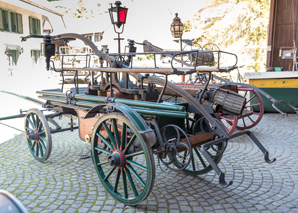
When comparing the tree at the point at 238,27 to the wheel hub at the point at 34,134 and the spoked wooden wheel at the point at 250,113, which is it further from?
the wheel hub at the point at 34,134

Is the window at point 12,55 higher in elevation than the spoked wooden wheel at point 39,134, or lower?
higher

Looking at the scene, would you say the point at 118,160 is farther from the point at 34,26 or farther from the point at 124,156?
the point at 34,26

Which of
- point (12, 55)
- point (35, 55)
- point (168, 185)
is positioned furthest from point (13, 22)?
point (168, 185)

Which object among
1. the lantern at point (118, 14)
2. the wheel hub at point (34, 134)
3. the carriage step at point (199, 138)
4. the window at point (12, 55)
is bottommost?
the wheel hub at point (34, 134)

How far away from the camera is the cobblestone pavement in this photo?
10.0 ft

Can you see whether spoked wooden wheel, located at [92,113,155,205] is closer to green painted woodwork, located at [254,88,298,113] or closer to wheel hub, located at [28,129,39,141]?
wheel hub, located at [28,129,39,141]

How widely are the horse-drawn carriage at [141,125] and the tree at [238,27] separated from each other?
1180cm

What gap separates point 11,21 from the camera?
27.7 ft

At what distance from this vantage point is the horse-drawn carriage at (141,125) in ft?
9.35

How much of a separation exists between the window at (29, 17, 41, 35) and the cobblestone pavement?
5988mm

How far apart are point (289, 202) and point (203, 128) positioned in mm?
1308

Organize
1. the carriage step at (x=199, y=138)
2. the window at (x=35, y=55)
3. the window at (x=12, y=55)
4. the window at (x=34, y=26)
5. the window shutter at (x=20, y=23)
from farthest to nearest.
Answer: the window at (x=34, y=26), the window at (x=35, y=55), the window shutter at (x=20, y=23), the window at (x=12, y=55), the carriage step at (x=199, y=138)

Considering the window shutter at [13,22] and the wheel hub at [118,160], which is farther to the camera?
the window shutter at [13,22]

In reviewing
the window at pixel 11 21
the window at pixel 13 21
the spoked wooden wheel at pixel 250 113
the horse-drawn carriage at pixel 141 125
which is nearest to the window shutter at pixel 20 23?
the window at pixel 11 21
